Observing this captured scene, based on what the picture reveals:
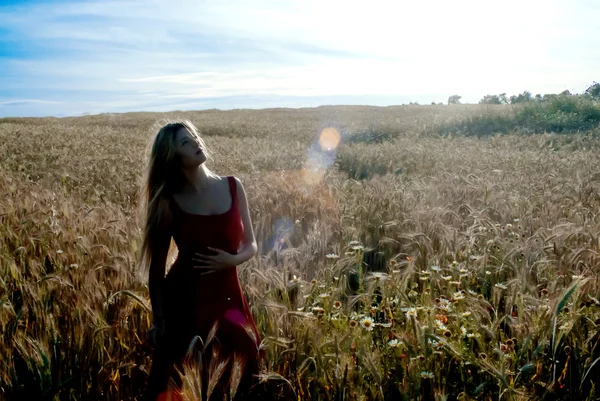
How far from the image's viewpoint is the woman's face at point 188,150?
2.62 m

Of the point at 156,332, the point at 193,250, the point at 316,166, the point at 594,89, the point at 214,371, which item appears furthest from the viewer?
the point at 594,89

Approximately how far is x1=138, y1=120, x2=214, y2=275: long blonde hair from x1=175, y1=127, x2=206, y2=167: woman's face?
29 mm

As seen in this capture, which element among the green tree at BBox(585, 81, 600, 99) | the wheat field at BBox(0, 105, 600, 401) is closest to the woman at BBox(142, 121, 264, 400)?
the wheat field at BBox(0, 105, 600, 401)

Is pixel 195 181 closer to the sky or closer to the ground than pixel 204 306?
closer to the sky

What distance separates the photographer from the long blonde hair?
104 inches

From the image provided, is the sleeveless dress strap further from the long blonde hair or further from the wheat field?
the wheat field

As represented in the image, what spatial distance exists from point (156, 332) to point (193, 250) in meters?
0.46

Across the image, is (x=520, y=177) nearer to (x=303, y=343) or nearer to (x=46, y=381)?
(x=303, y=343)

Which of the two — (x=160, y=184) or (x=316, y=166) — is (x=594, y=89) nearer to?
(x=316, y=166)

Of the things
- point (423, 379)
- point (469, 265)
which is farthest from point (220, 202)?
point (469, 265)

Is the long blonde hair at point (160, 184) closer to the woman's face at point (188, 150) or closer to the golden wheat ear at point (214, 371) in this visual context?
the woman's face at point (188, 150)

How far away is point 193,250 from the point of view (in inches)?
103

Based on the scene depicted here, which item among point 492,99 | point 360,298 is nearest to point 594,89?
point 492,99

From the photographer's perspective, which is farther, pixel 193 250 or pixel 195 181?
pixel 195 181
